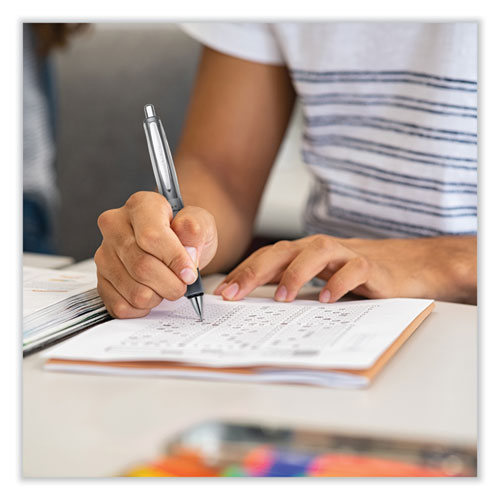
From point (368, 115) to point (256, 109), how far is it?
134 millimetres

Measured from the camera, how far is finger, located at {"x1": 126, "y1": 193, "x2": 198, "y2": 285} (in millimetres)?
502

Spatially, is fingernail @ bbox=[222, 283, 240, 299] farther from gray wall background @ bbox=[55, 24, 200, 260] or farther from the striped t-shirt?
the striped t-shirt

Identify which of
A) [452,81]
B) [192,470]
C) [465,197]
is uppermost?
[452,81]

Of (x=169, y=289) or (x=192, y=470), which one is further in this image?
(x=169, y=289)

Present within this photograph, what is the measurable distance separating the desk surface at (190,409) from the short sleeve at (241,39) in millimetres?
465

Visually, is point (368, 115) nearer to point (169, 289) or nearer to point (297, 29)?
point (297, 29)

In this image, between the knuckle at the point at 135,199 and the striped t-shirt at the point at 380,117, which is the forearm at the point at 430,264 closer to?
the striped t-shirt at the point at 380,117

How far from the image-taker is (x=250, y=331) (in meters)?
0.47

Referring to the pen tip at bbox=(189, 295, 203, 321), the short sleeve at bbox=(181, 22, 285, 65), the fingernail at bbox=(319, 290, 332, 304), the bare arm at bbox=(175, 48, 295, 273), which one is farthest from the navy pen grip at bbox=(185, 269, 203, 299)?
the short sleeve at bbox=(181, 22, 285, 65)

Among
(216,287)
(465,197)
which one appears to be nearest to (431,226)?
(465,197)

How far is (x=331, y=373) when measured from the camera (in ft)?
1.29

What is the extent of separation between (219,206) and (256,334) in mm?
271

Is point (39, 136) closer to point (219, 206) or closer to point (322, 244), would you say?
point (219, 206)

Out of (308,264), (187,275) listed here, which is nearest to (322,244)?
(308,264)
